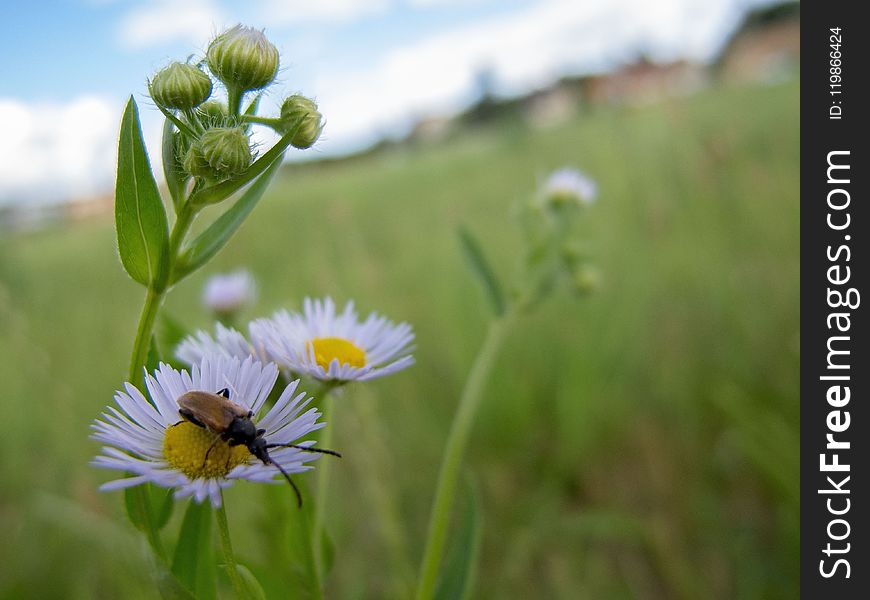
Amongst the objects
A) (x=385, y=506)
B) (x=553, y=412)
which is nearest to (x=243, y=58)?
(x=385, y=506)

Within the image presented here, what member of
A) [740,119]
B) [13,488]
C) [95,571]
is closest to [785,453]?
[95,571]

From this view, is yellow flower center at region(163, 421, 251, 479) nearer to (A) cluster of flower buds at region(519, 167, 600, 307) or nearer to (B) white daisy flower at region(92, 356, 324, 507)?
(B) white daisy flower at region(92, 356, 324, 507)

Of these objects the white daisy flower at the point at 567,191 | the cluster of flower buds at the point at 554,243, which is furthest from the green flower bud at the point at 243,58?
the white daisy flower at the point at 567,191

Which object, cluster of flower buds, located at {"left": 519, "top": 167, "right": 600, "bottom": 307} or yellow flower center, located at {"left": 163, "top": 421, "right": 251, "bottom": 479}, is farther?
cluster of flower buds, located at {"left": 519, "top": 167, "right": 600, "bottom": 307}

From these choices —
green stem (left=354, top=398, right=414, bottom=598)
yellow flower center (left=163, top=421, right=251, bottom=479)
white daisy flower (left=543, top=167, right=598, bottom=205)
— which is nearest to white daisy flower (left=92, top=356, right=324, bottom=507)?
yellow flower center (left=163, top=421, right=251, bottom=479)

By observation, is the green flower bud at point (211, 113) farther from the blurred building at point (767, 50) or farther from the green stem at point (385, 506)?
the blurred building at point (767, 50)

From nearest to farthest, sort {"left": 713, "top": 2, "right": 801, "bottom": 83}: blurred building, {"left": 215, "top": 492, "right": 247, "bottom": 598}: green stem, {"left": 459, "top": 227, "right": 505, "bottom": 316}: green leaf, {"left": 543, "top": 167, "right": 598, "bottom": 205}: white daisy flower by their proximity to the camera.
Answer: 1. {"left": 215, "top": 492, "right": 247, "bottom": 598}: green stem
2. {"left": 459, "top": 227, "right": 505, "bottom": 316}: green leaf
3. {"left": 543, "top": 167, "right": 598, "bottom": 205}: white daisy flower
4. {"left": 713, "top": 2, "right": 801, "bottom": 83}: blurred building

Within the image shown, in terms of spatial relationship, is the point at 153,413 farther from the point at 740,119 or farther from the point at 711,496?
the point at 740,119
